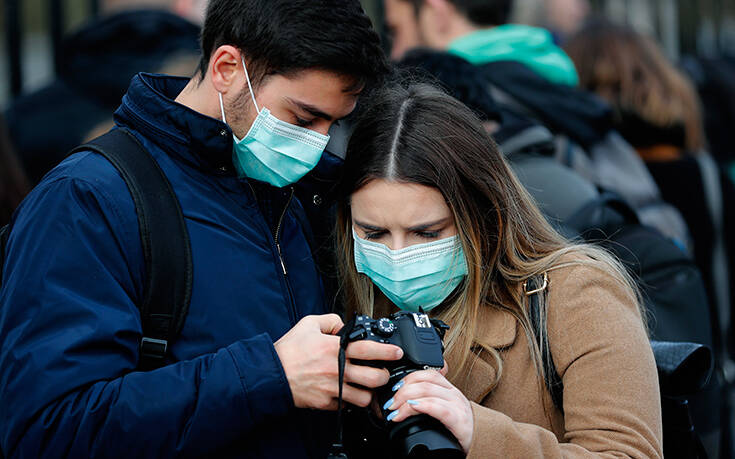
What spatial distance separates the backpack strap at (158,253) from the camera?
1.80 meters

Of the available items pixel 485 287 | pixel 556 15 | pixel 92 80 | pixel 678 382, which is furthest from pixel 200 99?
pixel 556 15

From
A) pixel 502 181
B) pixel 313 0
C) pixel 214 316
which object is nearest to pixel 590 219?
pixel 502 181

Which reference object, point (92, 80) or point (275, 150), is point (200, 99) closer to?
point (275, 150)

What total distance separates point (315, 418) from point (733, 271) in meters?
3.54

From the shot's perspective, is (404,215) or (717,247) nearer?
(404,215)

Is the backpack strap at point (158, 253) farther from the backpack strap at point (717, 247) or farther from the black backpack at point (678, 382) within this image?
the backpack strap at point (717, 247)

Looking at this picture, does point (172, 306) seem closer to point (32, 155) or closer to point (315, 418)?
point (315, 418)

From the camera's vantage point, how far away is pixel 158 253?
1812 mm

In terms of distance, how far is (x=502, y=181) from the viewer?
2326mm

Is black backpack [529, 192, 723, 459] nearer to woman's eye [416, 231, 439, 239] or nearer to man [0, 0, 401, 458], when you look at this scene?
woman's eye [416, 231, 439, 239]

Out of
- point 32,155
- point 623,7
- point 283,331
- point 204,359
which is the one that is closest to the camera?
point 204,359

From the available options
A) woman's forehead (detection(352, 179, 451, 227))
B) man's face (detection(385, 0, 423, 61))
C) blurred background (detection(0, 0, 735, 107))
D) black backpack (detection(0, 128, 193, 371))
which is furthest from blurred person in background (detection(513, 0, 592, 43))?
black backpack (detection(0, 128, 193, 371))

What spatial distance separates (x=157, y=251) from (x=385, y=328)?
1.60ft

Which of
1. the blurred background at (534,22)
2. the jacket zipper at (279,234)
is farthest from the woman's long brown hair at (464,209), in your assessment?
the blurred background at (534,22)
